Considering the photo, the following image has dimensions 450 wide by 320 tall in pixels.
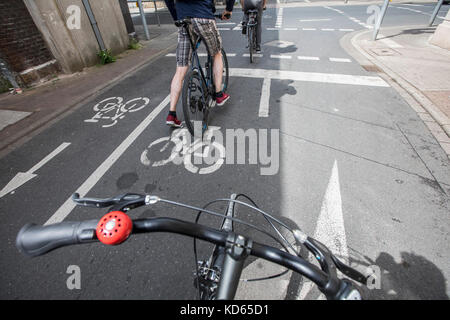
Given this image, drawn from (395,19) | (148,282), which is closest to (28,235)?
(148,282)

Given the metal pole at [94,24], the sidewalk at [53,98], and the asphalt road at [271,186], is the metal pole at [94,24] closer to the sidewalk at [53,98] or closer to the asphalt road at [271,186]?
the sidewalk at [53,98]

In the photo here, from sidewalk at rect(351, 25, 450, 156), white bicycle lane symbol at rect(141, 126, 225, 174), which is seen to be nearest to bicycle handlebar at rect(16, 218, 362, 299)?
white bicycle lane symbol at rect(141, 126, 225, 174)

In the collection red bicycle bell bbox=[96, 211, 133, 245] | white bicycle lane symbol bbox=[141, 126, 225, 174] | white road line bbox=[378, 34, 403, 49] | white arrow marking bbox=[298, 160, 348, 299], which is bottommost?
white arrow marking bbox=[298, 160, 348, 299]

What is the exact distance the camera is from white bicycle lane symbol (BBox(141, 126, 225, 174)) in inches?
116

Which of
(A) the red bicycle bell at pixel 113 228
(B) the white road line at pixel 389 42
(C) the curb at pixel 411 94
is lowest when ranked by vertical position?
(C) the curb at pixel 411 94

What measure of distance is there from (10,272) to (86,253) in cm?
64

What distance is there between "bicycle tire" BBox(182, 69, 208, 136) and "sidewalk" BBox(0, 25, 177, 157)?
2934 millimetres

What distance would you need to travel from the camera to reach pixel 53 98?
4.85m

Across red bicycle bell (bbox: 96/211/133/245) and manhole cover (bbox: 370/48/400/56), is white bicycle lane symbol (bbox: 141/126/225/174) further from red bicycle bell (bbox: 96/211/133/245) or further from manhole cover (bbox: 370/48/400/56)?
manhole cover (bbox: 370/48/400/56)

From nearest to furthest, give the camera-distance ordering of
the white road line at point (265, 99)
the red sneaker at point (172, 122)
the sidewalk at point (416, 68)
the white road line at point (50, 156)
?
the white road line at point (50, 156) → the red sneaker at point (172, 122) → the sidewalk at point (416, 68) → the white road line at point (265, 99)

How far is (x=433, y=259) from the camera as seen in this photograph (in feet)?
6.10

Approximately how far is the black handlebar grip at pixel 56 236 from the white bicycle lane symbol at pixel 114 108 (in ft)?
11.9

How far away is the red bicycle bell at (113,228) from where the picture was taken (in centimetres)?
66

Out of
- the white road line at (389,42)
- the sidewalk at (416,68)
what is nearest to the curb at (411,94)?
the sidewalk at (416,68)
